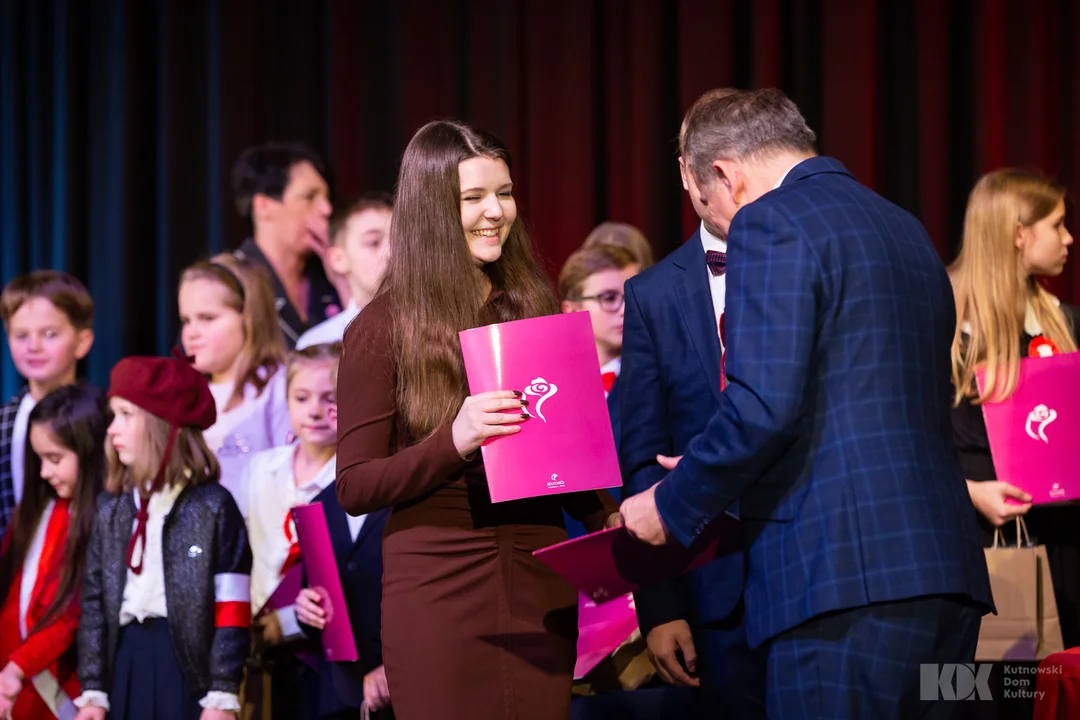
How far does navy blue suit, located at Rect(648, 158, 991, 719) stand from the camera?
183cm

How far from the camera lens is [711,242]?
2.53 m

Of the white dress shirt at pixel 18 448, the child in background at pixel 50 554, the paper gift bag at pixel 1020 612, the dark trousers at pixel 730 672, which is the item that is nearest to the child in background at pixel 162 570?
the child in background at pixel 50 554

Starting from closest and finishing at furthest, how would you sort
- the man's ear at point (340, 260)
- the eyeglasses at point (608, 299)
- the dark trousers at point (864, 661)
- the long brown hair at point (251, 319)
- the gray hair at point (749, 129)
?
1. the dark trousers at point (864, 661)
2. the gray hair at point (749, 129)
3. the eyeglasses at point (608, 299)
4. the long brown hair at point (251, 319)
5. the man's ear at point (340, 260)

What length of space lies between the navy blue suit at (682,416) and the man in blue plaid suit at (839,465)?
0.41 m

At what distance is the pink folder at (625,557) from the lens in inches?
79.7

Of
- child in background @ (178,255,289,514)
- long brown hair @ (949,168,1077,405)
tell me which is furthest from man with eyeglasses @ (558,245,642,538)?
child in background @ (178,255,289,514)

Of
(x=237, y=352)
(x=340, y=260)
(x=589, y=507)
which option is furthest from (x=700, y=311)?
(x=340, y=260)

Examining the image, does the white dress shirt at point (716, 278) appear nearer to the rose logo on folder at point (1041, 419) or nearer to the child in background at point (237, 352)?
the rose logo on folder at point (1041, 419)

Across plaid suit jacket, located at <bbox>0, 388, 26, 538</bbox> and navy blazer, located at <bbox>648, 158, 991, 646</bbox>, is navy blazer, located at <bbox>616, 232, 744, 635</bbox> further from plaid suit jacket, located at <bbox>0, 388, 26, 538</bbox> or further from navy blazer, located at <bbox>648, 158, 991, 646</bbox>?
plaid suit jacket, located at <bbox>0, 388, 26, 538</bbox>

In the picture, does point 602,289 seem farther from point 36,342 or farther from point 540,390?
point 36,342

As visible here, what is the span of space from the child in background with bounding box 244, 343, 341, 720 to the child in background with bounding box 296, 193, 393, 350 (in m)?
0.85

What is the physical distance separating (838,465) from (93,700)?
2.18m

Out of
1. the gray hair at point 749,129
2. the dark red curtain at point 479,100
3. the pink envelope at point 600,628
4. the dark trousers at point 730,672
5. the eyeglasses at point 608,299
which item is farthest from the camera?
the dark red curtain at point 479,100

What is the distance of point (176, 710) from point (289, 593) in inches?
16.2
